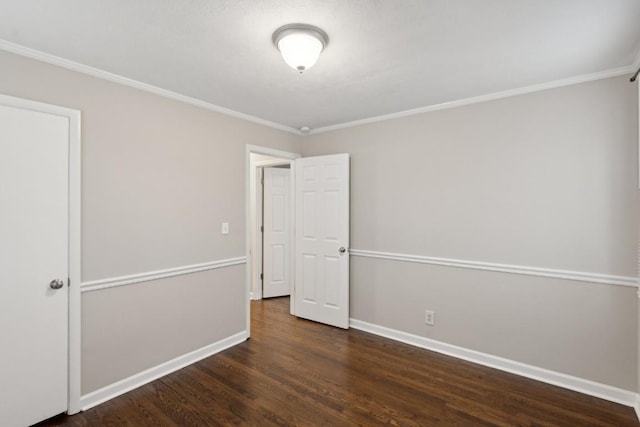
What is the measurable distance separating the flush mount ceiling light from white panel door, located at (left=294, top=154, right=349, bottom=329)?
5.82ft

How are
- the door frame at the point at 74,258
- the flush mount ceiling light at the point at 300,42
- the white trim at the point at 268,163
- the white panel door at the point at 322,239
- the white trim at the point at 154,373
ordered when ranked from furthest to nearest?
the white trim at the point at 268,163 < the white panel door at the point at 322,239 < the white trim at the point at 154,373 < the door frame at the point at 74,258 < the flush mount ceiling light at the point at 300,42

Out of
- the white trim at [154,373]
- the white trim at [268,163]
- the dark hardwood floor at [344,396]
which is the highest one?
the white trim at [268,163]

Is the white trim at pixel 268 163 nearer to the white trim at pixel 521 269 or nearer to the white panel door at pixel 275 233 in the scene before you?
the white panel door at pixel 275 233

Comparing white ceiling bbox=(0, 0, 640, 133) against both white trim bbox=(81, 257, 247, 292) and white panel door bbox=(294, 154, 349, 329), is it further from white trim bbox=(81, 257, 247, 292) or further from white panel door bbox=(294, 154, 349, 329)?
white trim bbox=(81, 257, 247, 292)

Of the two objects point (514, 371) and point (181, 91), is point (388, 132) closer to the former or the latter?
point (181, 91)

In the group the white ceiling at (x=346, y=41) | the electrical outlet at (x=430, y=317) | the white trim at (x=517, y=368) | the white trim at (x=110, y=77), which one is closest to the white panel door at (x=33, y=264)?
the white trim at (x=110, y=77)

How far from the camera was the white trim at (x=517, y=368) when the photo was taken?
7.59 feet

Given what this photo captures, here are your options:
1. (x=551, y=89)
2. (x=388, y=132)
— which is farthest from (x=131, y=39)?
(x=551, y=89)

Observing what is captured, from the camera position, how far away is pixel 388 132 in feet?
11.3

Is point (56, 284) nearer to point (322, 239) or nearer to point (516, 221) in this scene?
point (322, 239)

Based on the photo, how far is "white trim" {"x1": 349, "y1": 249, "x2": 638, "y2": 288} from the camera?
7.59 ft

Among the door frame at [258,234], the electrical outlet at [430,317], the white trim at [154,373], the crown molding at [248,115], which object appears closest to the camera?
the crown molding at [248,115]

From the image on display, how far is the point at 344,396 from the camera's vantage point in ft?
7.71

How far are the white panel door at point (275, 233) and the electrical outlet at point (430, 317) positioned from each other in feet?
8.14
